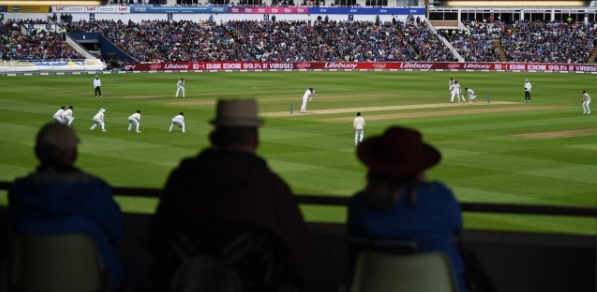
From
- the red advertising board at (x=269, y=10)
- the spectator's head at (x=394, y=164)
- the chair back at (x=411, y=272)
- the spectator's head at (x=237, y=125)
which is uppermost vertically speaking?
the red advertising board at (x=269, y=10)

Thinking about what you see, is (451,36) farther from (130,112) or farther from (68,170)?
(68,170)

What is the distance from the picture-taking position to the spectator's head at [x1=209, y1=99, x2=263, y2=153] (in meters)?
4.92


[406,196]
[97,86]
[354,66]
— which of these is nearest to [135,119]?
[97,86]

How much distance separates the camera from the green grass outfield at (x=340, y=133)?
76.8 ft

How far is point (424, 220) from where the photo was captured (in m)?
4.70

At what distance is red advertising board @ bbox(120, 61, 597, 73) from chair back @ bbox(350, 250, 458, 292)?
7548cm

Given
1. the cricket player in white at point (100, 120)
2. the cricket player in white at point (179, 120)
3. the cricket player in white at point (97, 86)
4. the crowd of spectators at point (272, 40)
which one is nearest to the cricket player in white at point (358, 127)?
the cricket player in white at point (179, 120)

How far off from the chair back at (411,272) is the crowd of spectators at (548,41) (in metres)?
88.0

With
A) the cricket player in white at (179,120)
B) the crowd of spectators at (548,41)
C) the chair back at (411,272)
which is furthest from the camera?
the crowd of spectators at (548,41)

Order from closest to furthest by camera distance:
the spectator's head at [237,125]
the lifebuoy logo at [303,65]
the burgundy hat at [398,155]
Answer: the burgundy hat at [398,155]
the spectator's head at [237,125]
the lifebuoy logo at [303,65]

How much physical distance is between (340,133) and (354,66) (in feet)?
170

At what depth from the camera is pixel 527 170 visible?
26.4m

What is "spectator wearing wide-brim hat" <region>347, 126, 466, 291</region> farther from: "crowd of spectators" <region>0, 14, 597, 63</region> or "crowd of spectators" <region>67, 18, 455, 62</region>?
"crowd of spectators" <region>67, 18, 455, 62</region>

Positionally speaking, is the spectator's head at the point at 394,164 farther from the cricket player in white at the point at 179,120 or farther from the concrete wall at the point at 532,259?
the cricket player in white at the point at 179,120
